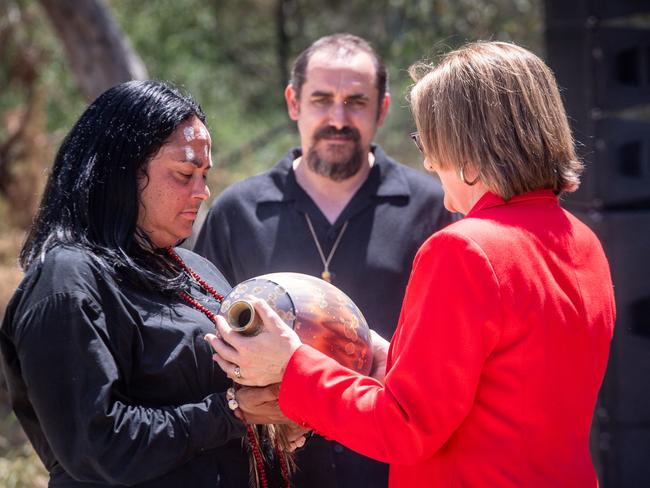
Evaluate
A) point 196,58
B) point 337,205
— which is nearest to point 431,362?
point 337,205

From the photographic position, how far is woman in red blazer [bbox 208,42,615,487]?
1.83 meters

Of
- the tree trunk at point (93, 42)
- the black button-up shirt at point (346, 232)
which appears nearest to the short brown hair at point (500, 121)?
the black button-up shirt at point (346, 232)

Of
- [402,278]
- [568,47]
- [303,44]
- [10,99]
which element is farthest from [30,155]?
[402,278]

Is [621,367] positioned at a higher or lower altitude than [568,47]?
lower

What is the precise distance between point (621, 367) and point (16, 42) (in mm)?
6794

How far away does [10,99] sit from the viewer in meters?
9.68

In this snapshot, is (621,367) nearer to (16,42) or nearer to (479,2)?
(479,2)

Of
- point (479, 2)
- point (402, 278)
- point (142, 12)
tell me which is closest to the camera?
point (402, 278)

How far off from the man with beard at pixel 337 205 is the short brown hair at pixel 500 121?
130cm

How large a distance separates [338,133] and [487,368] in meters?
1.74

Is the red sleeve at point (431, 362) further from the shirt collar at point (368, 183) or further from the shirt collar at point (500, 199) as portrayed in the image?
the shirt collar at point (368, 183)

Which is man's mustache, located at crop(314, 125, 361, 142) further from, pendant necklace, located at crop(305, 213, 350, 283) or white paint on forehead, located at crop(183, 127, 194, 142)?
white paint on forehead, located at crop(183, 127, 194, 142)

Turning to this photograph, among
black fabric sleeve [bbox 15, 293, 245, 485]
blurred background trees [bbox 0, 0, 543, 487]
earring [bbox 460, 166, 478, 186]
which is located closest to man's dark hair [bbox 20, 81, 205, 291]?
black fabric sleeve [bbox 15, 293, 245, 485]

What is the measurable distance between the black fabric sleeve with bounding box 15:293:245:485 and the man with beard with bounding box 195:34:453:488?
1.31 m
